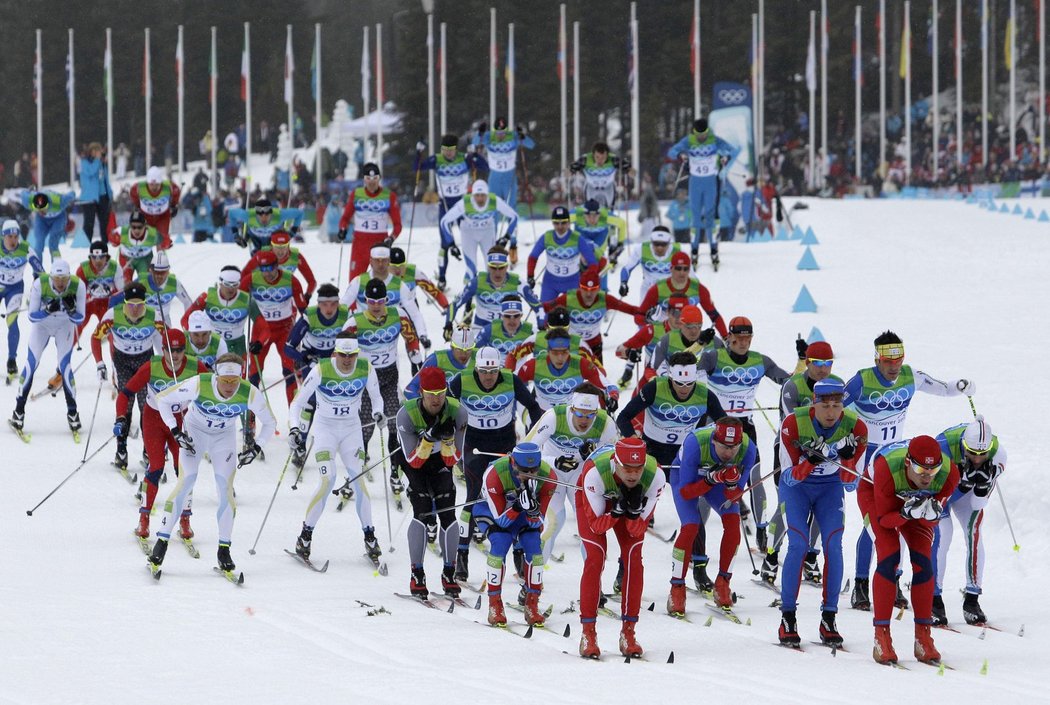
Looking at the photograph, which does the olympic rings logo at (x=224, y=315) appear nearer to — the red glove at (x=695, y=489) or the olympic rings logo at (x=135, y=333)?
the olympic rings logo at (x=135, y=333)

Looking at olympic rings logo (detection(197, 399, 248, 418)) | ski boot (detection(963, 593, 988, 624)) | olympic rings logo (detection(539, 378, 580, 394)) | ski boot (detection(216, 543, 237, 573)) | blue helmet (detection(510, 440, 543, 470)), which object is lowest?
ski boot (detection(963, 593, 988, 624))

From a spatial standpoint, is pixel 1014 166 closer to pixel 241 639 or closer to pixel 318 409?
pixel 318 409

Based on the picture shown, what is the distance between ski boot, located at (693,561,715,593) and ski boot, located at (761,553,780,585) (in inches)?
26.3

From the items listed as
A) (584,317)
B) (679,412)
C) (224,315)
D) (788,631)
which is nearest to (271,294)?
(224,315)

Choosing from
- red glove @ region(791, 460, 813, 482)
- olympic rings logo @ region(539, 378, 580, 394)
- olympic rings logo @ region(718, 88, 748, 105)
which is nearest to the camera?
red glove @ region(791, 460, 813, 482)

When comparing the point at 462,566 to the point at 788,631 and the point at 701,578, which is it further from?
the point at 788,631

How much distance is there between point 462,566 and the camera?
38.8 ft

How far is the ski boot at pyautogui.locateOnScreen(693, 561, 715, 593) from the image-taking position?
11406 millimetres

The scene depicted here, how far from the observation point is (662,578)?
1227 cm

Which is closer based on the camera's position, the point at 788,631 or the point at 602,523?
the point at 602,523

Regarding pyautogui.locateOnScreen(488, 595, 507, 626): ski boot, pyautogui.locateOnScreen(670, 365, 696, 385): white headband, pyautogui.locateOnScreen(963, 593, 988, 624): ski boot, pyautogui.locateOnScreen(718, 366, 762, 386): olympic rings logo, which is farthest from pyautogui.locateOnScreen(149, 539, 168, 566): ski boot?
pyautogui.locateOnScreen(963, 593, 988, 624): ski boot

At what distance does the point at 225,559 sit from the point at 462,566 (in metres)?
1.69

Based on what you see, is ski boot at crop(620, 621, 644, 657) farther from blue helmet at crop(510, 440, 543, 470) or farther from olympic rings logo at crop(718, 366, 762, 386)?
olympic rings logo at crop(718, 366, 762, 386)

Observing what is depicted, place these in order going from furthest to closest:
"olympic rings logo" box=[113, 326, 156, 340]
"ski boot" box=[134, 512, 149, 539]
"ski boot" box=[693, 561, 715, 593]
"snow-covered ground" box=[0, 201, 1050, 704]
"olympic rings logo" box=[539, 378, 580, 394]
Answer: "olympic rings logo" box=[113, 326, 156, 340], "olympic rings logo" box=[539, 378, 580, 394], "ski boot" box=[134, 512, 149, 539], "ski boot" box=[693, 561, 715, 593], "snow-covered ground" box=[0, 201, 1050, 704]
